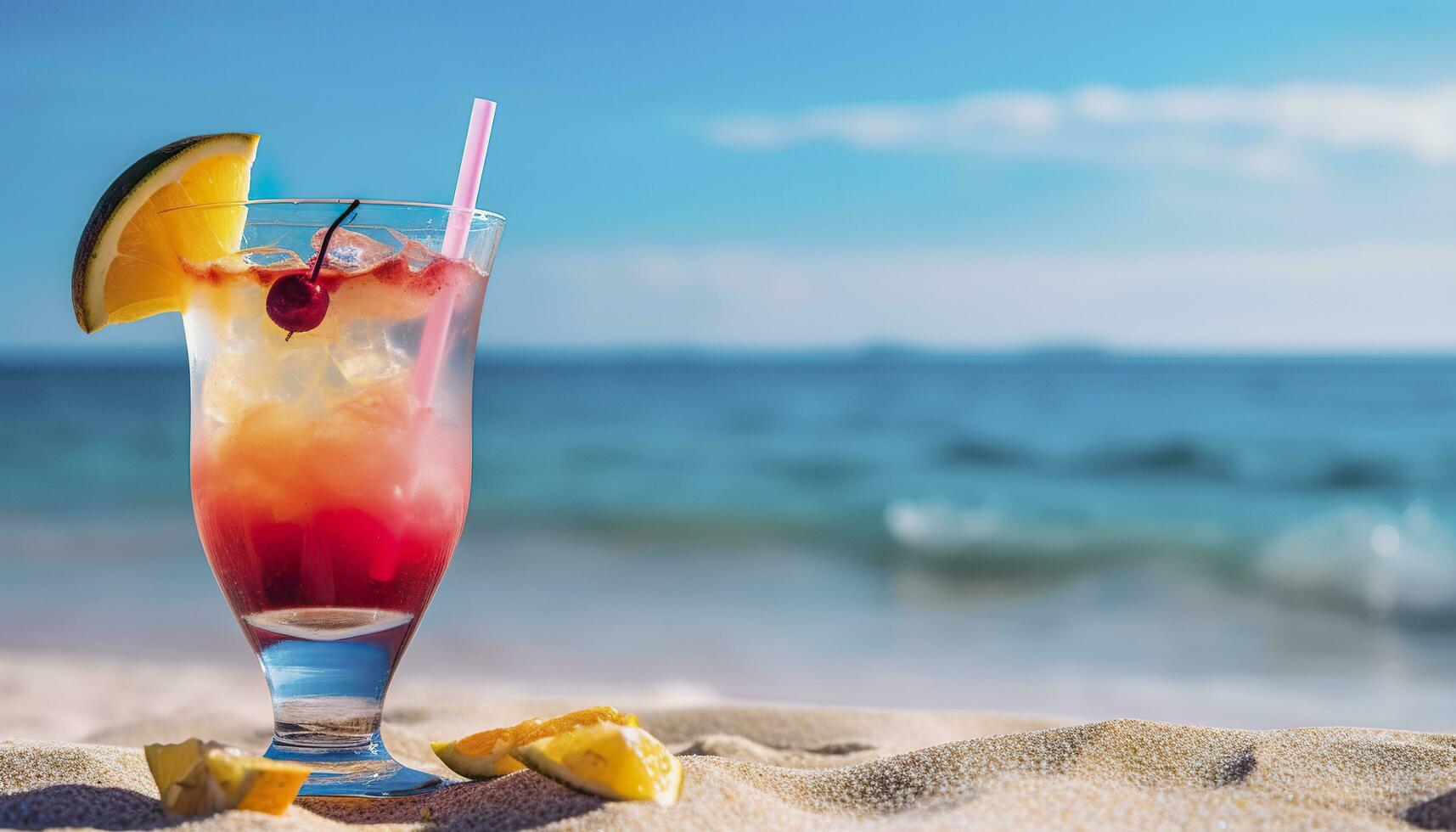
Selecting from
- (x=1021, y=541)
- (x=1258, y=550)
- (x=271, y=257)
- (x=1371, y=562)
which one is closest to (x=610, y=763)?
(x=271, y=257)

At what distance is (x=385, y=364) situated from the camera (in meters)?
2.00

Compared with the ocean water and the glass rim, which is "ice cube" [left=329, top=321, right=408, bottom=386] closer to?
the glass rim

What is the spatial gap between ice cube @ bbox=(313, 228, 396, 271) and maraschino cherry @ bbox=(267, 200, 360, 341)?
0.02 metres

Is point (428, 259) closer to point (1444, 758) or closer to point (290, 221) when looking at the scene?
point (290, 221)

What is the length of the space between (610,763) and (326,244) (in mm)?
832

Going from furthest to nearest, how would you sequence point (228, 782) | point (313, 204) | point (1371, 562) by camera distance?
1. point (1371, 562)
2. point (313, 204)
3. point (228, 782)

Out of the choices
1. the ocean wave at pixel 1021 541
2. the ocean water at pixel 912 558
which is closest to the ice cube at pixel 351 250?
the ocean water at pixel 912 558

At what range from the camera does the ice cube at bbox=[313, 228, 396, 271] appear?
77.0 inches

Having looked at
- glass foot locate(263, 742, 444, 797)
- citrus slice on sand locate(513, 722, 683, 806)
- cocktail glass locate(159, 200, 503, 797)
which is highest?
cocktail glass locate(159, 200, 503, 797)

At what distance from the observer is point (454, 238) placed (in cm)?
201

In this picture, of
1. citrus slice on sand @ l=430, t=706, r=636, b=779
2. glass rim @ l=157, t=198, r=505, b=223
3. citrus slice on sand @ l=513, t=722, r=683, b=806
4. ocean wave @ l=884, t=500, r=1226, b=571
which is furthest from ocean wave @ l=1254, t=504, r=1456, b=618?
glass rim @ l=157, t=198, r=505, b=223

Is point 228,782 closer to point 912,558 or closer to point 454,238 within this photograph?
point 454,238

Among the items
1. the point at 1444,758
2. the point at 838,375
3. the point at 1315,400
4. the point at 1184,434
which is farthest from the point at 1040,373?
the point at 1444,758

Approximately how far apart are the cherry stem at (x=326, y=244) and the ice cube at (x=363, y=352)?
0.08m
